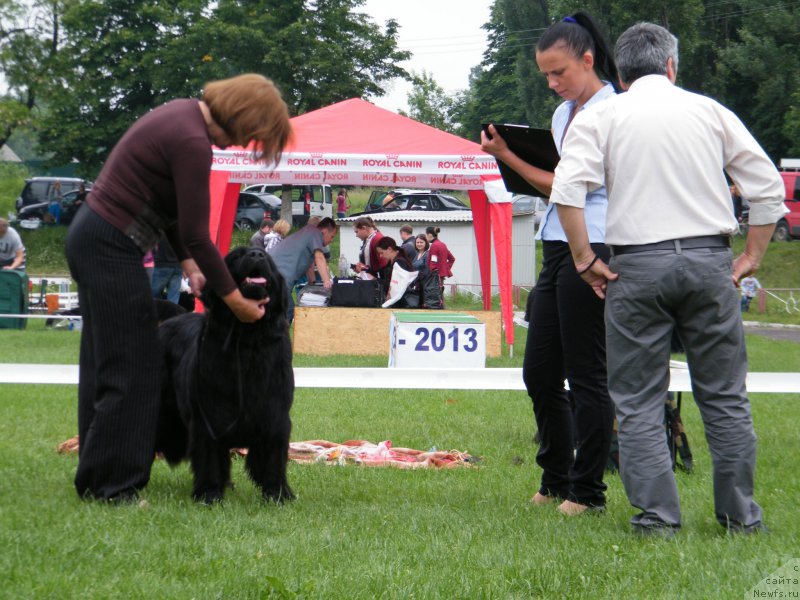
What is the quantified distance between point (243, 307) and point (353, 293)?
1012cm

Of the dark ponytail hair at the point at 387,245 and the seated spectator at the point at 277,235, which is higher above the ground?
the seated spectator at the point at 277,235

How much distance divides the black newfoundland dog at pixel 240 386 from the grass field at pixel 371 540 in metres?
0.18

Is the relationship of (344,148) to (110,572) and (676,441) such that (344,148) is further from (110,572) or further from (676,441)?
(110,572)

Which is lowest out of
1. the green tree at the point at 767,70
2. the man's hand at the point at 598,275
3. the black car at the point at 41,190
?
the man's hand at the point at 598,275

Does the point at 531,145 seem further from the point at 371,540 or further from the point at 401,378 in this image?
the point at 401,378

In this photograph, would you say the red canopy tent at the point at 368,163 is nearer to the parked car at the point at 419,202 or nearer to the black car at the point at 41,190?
the parked car at the point at 419,202

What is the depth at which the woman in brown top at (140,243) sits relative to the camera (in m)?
3.74

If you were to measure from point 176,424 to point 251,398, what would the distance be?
739mm

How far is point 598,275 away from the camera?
3.54 meters

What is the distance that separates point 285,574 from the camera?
2.93 m

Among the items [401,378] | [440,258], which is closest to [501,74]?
[440,258]

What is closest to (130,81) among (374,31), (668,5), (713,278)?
(374,31)

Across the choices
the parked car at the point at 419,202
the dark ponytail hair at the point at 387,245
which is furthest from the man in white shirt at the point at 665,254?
the parked car at the point at 419,202

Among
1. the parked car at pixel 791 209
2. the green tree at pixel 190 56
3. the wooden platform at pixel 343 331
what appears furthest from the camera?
the green tree at pixel 190 56
